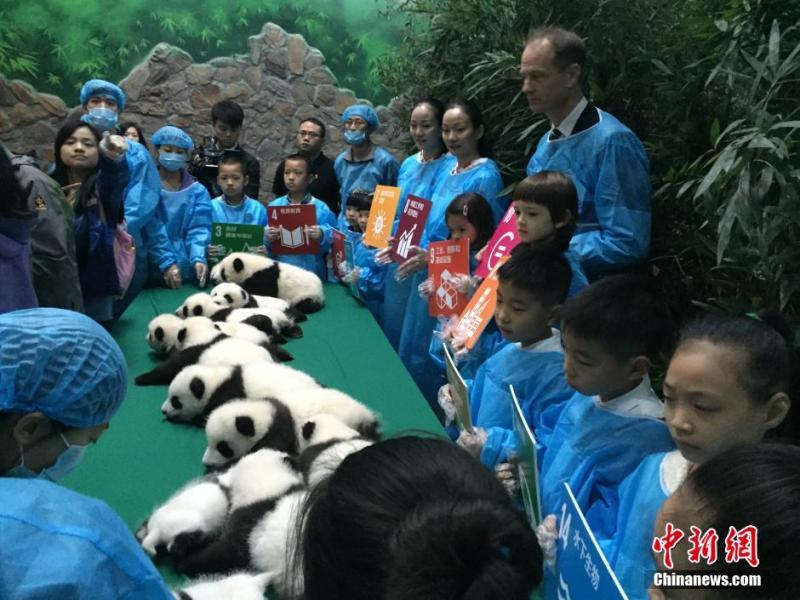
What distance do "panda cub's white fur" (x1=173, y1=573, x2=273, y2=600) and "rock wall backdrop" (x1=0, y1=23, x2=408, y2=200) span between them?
7.73 metres

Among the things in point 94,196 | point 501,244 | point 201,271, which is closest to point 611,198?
point 501,244

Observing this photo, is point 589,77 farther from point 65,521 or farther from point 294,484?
point 65,521

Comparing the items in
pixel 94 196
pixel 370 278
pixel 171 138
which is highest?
pixel 171 138

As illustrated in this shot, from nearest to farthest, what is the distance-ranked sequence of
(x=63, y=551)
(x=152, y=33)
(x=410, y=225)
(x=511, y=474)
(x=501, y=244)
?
(x=63, y=551)
(x=511, y=474)
(x=501, y=244)
(x=410, y=225)
(x=152, y=33)

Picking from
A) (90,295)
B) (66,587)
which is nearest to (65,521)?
(66,587)

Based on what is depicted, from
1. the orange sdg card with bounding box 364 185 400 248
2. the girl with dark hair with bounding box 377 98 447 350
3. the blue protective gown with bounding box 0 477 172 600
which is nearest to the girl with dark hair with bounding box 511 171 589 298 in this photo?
the girl with dark hair with bounding box 377 98 447 350

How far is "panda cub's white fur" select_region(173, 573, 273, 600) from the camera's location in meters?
1.66

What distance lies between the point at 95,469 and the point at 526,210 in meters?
1.70

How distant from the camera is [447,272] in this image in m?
3.46

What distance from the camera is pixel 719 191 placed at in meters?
2.39

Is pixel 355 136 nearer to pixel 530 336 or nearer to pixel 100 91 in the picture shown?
pixel 100 91

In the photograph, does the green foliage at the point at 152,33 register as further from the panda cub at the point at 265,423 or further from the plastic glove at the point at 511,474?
the plastic glove at the point at 511,474

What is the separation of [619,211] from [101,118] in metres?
2.90

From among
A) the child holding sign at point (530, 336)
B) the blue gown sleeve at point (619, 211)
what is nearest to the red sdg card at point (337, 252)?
the blue gown sleeve at point (619, 211)
